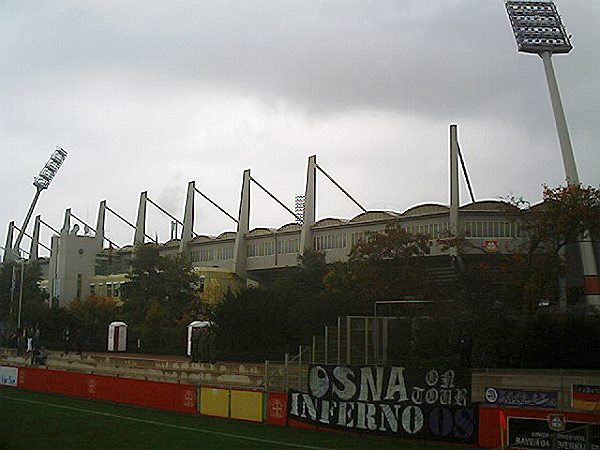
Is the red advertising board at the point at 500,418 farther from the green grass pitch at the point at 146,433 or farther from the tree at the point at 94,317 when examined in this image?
the tree at the point at 94,317

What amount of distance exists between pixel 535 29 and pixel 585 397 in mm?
35377

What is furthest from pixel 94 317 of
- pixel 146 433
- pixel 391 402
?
pixel 391 402

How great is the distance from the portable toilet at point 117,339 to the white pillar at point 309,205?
1905cm

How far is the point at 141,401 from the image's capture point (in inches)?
1275

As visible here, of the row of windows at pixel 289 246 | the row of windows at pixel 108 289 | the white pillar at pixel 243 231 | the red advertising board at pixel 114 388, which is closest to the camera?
the red advertising board at pixel 114 388

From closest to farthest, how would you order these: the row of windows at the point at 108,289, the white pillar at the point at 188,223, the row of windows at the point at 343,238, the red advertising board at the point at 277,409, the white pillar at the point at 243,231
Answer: the red advertising board at the point at 277,409 < the row of windows at the point at 343,238 < the white pillar at the point at 243,231 < the row of windows at the point at 108,289 < the white pillar at the point at 188,223

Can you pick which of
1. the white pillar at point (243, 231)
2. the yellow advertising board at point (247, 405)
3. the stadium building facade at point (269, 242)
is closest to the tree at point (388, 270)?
the stadium building facade at point (269, 242)

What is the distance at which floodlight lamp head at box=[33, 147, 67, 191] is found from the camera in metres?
88.6

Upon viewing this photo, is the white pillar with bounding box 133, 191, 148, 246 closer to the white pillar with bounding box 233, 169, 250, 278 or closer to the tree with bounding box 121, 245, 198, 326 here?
the white pillar with bounding box 233, 169, 250, 278

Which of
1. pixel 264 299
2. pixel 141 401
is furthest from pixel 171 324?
pixel 141 401

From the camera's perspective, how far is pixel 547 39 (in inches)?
2040

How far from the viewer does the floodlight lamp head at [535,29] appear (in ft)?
Answer: 169

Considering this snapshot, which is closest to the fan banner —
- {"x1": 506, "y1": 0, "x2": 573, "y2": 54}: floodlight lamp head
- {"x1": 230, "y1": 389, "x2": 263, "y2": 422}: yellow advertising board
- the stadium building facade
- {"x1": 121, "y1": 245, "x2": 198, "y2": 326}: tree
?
{"x1": 230, "y1": 389, "x2": 263, "y2": 422}: yellow advertising board

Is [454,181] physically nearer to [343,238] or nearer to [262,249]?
[343,238]
